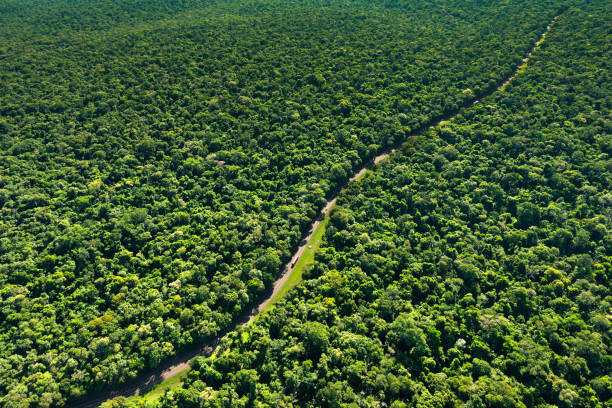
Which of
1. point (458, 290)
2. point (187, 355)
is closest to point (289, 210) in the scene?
point (187, 355)

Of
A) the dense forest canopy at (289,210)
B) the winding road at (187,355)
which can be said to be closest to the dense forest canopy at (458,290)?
the dense forest canopy at (289,210)

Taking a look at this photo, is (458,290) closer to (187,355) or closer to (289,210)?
(289,210)

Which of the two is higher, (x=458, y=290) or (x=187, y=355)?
(x=458, y=290)

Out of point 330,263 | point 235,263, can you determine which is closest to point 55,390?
point 235,263

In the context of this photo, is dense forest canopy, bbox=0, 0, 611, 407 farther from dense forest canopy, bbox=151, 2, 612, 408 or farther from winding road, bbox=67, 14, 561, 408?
winding road, bbox=67, 14, 561, 408

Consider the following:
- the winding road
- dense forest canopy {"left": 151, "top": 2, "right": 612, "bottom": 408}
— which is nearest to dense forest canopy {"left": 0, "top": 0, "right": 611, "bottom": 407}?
dense forest canopy {"left": 151, "top": 2, "right": 612, "bottom": 408}

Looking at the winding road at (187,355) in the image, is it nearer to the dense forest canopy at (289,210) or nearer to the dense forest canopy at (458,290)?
the dense forest canopy at (289,210)
